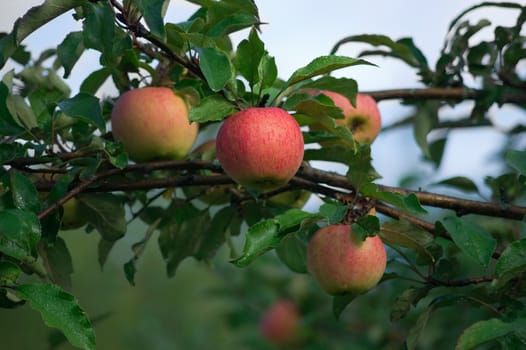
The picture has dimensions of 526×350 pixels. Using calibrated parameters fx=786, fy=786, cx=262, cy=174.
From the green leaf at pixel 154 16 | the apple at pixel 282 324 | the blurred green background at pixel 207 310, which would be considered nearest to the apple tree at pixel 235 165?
the green leaf at pixel 154 16

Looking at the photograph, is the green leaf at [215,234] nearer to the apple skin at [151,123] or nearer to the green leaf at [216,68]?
the apple skin at [151,123]

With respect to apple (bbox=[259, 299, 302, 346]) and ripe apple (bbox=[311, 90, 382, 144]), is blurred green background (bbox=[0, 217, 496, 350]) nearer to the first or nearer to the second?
apple (bbox=[259, 299, 302, 346])

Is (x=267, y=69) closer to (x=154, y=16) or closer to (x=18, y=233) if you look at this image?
(x=154, y=16)

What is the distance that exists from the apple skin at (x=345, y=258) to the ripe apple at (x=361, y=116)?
1.10 feet

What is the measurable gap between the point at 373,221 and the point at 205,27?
1.17 ft

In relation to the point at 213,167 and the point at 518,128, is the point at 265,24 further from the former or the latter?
the point at 518,128

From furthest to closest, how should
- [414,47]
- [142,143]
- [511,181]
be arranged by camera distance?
[414,47] < [511,181] < [142,143]

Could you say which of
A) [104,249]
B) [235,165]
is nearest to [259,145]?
[235,165]

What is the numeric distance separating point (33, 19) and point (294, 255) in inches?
23.4

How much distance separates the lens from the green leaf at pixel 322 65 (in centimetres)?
97

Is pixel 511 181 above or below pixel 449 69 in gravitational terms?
below

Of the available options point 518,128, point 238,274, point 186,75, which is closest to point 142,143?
point 186,75

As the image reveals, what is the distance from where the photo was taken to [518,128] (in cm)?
173

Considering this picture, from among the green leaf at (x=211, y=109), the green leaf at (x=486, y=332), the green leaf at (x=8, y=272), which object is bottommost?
the green leaf at (x=486, y=332)
